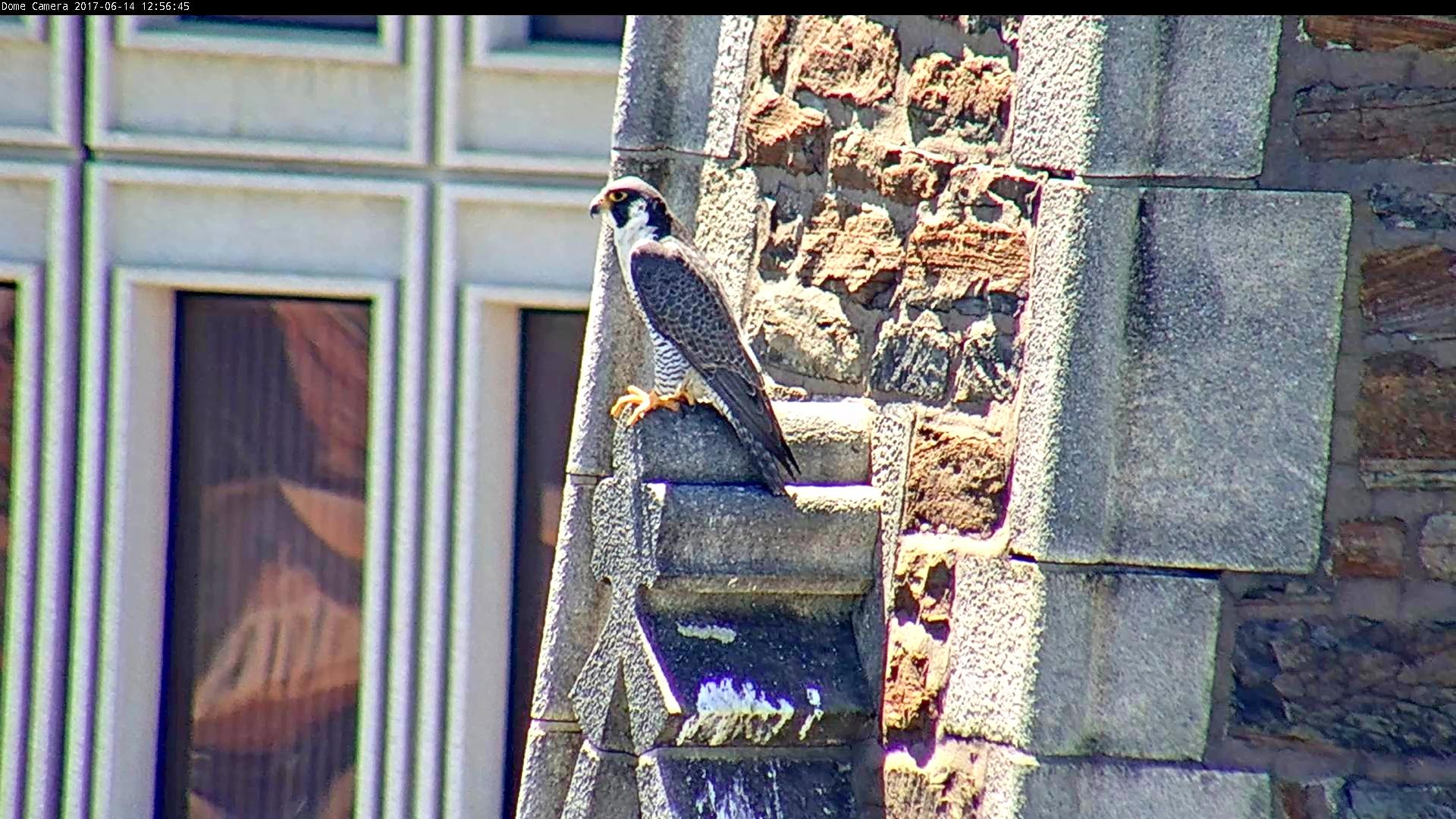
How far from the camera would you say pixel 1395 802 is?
2918 mm

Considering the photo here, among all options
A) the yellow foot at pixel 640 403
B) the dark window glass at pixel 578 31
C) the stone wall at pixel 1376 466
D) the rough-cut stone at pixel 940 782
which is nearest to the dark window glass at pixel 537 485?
the dark window glass at pixel 578 31

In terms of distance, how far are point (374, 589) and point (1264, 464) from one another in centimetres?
482

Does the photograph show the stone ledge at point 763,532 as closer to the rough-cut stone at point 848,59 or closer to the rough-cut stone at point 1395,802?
the rough-cut stone at point 848,59

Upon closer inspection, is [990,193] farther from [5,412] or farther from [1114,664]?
[5,412]

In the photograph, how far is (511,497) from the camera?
727cm

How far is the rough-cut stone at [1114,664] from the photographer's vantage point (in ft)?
9.61

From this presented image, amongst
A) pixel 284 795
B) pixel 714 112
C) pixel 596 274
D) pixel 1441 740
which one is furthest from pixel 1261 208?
pixel 284 795

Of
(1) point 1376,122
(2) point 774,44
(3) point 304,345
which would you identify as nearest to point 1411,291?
(1) point 1376,122

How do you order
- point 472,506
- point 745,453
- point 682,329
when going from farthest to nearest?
point 472,506 < point 682,329 < point 745,453

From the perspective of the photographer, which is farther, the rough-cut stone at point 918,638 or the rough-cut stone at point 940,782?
the rough-cut stone at point 918,638

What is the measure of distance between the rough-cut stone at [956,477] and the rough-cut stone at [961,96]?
47cm

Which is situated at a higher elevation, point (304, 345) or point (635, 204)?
point (635, 204)

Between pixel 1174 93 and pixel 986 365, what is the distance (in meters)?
0.54

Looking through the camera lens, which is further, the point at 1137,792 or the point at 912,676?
the point at 912,676
